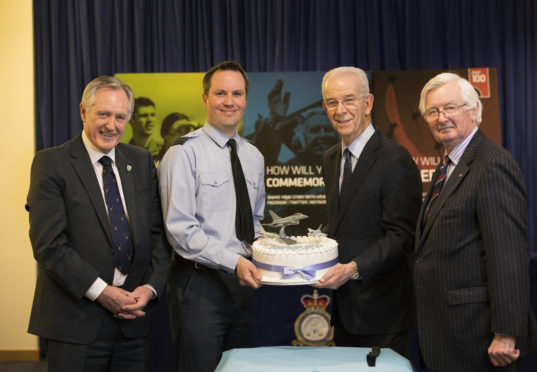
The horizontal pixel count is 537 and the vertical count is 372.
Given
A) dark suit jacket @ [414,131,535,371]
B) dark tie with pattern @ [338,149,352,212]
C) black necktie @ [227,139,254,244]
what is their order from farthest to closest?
black necktie @ [227,139,254,244], dark tie with pattern @ [338,149,352,212], dark suit jacket @ [414,131,535,371]

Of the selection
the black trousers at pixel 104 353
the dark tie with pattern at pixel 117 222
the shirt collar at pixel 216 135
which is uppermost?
the shirt collar at pixel 216 135

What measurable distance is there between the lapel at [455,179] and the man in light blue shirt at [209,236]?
790 mm

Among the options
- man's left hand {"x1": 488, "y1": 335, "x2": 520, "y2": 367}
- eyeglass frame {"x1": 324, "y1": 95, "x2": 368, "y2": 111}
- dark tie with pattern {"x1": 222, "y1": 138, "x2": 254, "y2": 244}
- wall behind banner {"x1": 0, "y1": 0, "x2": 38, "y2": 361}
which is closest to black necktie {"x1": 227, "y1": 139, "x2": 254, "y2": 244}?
dark tie with pattern {"x1": 222, "y1": 138, "x2": 254, "y2": 244}

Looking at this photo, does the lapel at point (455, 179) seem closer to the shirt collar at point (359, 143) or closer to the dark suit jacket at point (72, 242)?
the shirt collar at point (359, 143)

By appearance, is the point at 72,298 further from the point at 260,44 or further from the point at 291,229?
the point at 260,44

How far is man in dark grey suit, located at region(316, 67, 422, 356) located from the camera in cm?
229

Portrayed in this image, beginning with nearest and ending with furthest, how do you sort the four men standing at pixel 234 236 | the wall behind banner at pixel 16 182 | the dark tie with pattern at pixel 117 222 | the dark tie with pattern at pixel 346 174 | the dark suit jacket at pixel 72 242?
the four men standing at pixel 234 236 → the dark suit jacket at pixel 72 242 → the dark tie with pattern at pixel 117 222 → the dark tie with pattern at pixel 346 174 → the wall behind banner at pixel 16 182

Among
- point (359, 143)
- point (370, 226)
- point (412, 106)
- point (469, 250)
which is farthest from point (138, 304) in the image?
point (412, 106)

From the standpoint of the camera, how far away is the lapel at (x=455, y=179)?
77.8 inches

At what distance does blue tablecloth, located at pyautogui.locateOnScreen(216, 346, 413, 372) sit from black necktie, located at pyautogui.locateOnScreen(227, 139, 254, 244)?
2.33ft

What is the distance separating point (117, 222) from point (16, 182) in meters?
2.99

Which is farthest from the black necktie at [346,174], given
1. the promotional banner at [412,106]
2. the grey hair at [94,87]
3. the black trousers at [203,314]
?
the promotional banner at [412,106]

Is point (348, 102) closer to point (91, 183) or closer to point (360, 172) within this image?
point (360, 172)

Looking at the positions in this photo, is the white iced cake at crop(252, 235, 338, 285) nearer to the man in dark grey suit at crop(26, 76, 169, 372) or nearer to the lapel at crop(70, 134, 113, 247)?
the man in dark grey suit at crop(26, 76, 169, 372)
